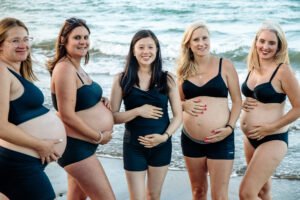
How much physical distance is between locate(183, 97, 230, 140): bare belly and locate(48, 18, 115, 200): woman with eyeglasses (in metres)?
0.74

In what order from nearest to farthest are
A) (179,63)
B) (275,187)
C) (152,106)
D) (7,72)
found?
(7,72), (152,106), (179,63), (275,187)

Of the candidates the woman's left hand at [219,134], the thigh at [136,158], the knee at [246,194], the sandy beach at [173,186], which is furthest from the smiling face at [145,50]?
the sandy beach at [173,186]

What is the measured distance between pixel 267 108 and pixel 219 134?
17.8 inches

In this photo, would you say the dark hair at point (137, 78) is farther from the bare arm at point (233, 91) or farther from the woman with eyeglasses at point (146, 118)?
the bare arm at point (233, 91)

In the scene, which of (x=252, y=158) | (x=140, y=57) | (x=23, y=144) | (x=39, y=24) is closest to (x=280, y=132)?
(x=252, y=158)

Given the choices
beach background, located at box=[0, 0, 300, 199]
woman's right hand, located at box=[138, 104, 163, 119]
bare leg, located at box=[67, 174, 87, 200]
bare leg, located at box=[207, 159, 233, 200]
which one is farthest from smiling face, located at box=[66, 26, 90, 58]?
beach background, located at box=[0, 0, 300, 199]

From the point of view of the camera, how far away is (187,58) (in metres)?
4.59

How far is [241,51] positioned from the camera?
43.4 feet

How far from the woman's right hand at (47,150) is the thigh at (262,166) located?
1.59m

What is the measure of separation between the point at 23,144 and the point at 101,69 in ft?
28.0

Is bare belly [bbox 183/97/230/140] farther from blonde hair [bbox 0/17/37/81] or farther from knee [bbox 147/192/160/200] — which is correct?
blonde hair [bbox 0/17/37/81]

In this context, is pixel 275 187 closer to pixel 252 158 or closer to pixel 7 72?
pixel 252 158

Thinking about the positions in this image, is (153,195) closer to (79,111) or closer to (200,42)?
(79,111)

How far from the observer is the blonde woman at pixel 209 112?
14.4 ft
